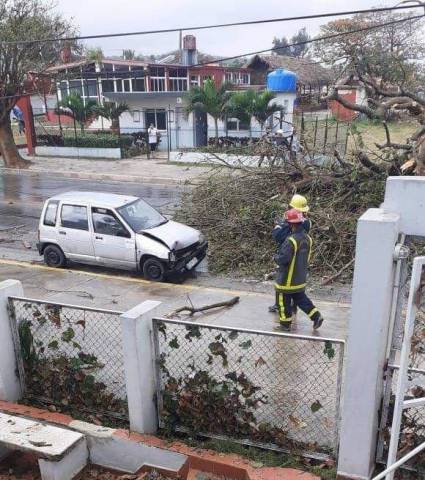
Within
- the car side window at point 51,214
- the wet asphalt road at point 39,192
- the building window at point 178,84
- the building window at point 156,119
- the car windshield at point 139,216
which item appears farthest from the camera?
the building window at point 178,84

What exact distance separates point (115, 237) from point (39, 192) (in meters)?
10.5

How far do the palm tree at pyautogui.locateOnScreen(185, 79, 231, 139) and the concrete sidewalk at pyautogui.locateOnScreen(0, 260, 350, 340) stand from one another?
16.9 m

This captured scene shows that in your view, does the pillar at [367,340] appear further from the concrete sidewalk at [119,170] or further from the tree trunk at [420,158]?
the concrete sidewalk at [119,170]

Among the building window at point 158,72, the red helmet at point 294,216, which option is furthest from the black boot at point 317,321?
the building window at point 158,72

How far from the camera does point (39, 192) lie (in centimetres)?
1906

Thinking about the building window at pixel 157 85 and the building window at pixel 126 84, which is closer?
the building window at pixel 157 85

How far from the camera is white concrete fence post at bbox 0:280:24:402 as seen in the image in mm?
4785

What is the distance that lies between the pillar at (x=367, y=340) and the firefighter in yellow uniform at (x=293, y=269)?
3.27m

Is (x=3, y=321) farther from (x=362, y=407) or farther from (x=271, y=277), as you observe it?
(x=271, y=277)

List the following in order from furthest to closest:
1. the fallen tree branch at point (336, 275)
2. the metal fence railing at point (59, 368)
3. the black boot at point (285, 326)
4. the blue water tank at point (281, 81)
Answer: the blue water tank at point (281, 81), the fallen tree branch at point (336, 275), the black boot at point (285, 326), the metal fence railing at point (59, 368)

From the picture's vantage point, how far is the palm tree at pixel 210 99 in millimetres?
25266

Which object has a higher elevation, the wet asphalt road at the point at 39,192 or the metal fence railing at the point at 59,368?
the metal fence railing at the point at 59,368

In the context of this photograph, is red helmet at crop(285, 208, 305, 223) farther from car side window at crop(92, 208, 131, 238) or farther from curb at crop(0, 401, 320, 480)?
car side window at crop(92, 208, 131, 238)

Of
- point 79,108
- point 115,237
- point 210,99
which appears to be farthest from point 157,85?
point 115,237
